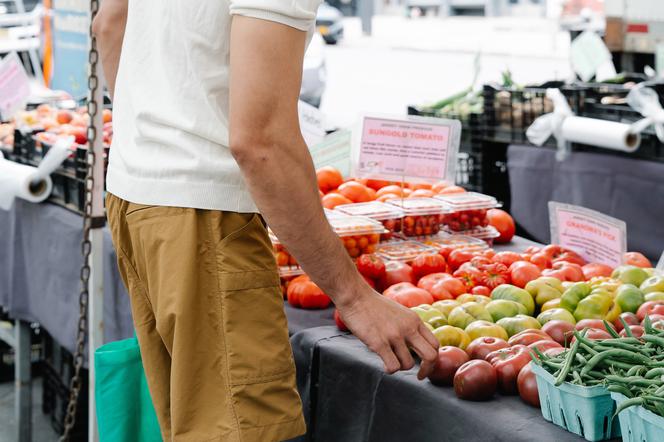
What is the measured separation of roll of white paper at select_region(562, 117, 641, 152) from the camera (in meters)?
3.98

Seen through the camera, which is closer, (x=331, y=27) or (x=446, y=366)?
(x=446, y=366)

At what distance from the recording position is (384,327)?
70.2 inches

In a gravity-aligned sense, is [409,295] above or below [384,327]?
below

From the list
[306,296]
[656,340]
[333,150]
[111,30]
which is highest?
[111,30]

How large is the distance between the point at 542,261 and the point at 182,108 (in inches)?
63.1

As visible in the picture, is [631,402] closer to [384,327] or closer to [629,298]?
[384,327]

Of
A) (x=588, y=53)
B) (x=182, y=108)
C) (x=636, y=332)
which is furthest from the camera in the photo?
(x=588, y=53)

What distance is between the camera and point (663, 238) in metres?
3.95

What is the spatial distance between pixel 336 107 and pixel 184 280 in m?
12.8

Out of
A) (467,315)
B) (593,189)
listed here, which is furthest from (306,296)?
(593,189)

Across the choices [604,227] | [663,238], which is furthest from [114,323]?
[663,238]

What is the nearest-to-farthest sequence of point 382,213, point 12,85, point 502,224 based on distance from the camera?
point 382,213
point 502,224
point 12,85

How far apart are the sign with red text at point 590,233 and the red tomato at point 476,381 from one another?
3.45ft

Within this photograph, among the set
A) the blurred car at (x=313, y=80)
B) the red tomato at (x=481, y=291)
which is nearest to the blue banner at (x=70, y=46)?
the red tomato at (x=481, y=291)
